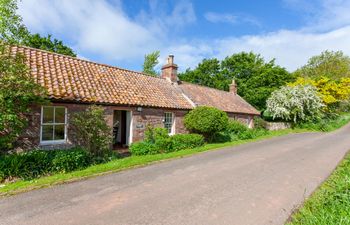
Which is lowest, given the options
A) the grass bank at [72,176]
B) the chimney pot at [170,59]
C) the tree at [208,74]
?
the grass bank at [72,176]

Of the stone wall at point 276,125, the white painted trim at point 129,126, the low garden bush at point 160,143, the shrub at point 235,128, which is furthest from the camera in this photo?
the stone wall at point 276,125

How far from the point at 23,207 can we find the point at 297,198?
732 centimetres

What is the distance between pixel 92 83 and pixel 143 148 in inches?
185

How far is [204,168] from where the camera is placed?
378 inches

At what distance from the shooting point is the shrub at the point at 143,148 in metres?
12.2

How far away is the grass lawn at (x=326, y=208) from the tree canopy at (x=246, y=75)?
31.2 metres

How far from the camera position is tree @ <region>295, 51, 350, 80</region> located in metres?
51.9

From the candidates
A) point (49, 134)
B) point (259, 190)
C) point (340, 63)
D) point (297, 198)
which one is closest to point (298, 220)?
point (297, 198)

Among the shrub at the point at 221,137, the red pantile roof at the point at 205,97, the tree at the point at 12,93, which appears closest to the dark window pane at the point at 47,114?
the tree at the point at 12,93

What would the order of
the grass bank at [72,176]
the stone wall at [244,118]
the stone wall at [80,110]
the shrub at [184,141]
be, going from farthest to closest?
the stone wall at [244,118]
the shrub at [184,141]
the stone wall at [80,110]
the grass bank at [72,176]

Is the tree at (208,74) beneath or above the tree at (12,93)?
above

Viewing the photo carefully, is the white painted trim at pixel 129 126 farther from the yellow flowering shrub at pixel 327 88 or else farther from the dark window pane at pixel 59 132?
the yellow flowering shrub at pixel 327 88

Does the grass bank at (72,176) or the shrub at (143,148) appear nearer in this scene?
the grass bank at (72,176)

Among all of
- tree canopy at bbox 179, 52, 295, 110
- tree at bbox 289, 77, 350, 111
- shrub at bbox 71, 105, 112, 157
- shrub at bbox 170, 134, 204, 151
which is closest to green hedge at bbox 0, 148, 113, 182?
shrub at bbox 71, 105, 112, 157
